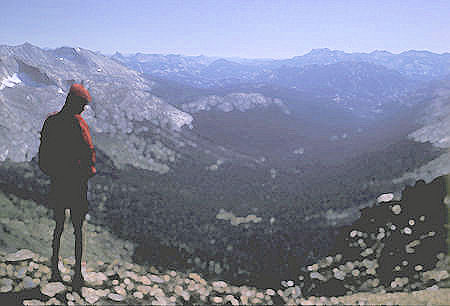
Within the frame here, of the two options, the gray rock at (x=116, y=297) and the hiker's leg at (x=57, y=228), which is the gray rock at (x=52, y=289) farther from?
the gray rock at (x=116, y=297)

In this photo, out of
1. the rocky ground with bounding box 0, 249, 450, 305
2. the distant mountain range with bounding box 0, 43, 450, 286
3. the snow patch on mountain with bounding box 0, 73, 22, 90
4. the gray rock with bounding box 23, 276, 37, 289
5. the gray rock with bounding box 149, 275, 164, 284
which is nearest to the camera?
the rocky ground with bounding box 0, 249, 450, 305

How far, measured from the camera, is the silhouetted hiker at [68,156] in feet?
45.1

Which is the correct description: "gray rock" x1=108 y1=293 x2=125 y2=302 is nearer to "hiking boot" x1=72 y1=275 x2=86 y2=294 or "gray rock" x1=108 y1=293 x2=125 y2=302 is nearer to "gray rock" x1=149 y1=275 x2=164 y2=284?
"hiking boot" x1=72 y1=275 x2=86 y2=294

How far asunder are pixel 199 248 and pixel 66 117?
45.1m

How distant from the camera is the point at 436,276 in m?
25.3

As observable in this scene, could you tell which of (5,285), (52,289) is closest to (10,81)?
(5,285)

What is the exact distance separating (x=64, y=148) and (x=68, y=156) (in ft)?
1.25

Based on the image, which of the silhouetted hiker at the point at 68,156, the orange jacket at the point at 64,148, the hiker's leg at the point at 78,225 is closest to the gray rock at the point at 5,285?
the hiker's leg at the point at 78,225

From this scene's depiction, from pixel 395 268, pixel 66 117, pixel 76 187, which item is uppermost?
pixel 66 117

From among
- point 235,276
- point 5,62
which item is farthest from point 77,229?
point 5,62

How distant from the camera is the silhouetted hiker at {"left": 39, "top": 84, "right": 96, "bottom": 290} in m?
13.8

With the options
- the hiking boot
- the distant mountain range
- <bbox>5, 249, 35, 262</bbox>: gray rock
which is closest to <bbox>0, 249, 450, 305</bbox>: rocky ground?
<bbox>5, 249, 35, 262</bbox>: gray rock

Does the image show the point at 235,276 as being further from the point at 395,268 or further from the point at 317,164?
the point at 317,164

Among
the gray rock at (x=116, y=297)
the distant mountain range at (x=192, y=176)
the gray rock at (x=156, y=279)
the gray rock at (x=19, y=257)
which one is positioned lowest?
the distant mountain range at (x=192, y=176)
